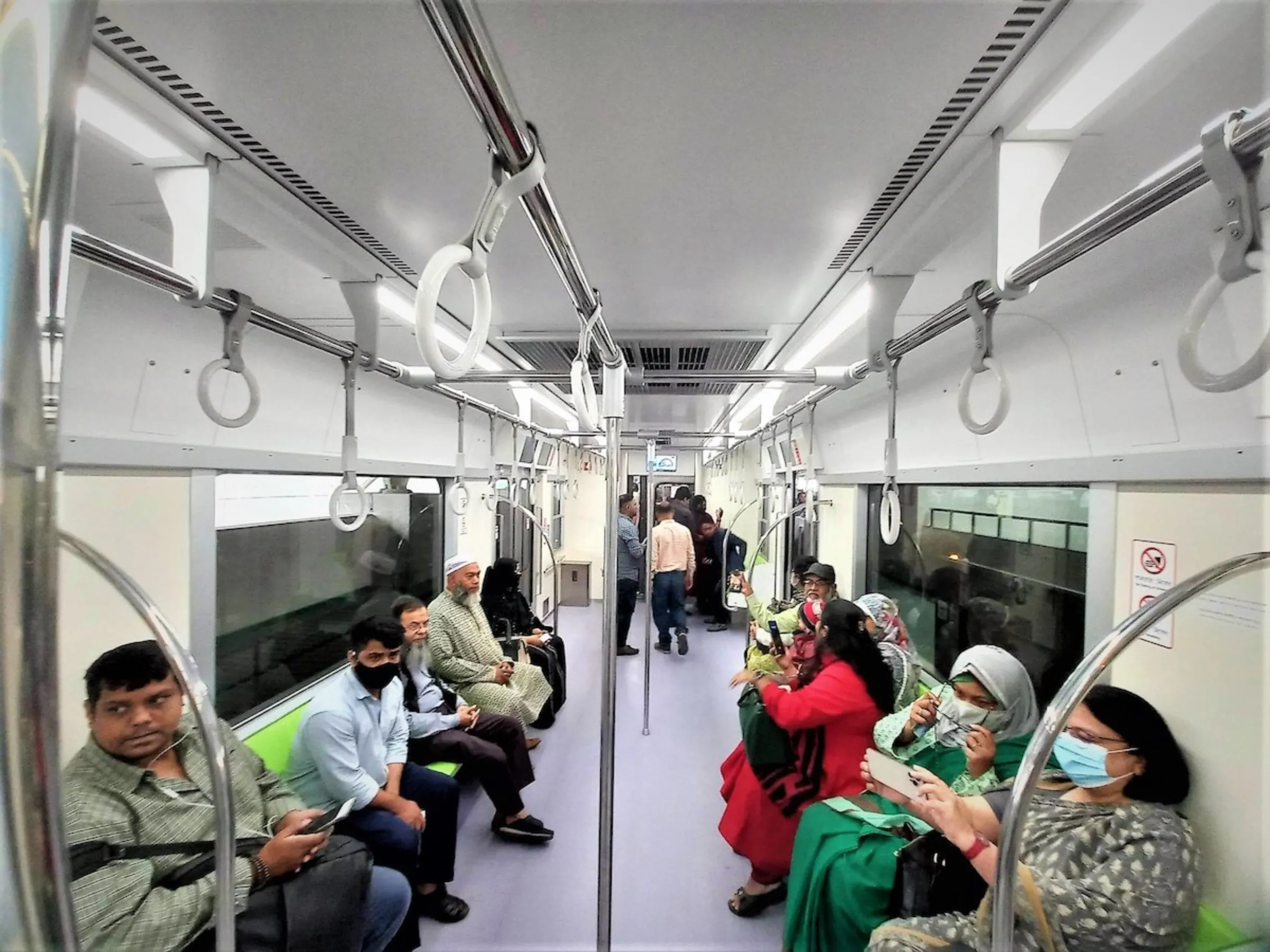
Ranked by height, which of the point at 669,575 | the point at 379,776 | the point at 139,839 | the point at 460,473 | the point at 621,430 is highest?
the point at 621,430

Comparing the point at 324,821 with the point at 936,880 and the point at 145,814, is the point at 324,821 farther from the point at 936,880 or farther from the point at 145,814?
the point at 936,880

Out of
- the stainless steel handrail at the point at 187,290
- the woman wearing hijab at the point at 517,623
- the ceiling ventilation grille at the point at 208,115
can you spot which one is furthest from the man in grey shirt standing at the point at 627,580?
the ceiling ventilation grille at the point at 208,115

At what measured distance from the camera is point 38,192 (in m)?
0.32

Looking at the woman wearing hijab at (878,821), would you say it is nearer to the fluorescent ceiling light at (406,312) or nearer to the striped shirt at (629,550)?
the fluorescent ceiling light at (406,312)

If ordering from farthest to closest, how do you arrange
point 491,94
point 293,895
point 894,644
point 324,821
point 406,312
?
point 894,644, point 406,312, point 324,821, point 293,895, point 491,94

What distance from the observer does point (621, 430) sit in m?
1.86

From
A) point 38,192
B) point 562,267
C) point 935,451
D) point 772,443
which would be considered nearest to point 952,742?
point 935,451

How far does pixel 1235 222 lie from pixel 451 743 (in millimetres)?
3242

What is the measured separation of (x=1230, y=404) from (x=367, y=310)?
8.16 feet

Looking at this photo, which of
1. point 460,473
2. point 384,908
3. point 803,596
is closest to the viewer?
point 384,908

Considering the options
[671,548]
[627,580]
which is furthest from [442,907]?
[671,548]

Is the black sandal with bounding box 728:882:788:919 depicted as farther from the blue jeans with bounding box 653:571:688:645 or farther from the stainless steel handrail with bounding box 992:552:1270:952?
the blue jeans with bounding box 653:571:688:645

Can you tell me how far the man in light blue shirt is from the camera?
2.08 meters

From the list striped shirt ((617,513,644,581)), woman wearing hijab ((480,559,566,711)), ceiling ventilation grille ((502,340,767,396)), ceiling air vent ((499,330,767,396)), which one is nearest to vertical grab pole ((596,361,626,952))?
ceiling air vent ((499,330,767,396))
